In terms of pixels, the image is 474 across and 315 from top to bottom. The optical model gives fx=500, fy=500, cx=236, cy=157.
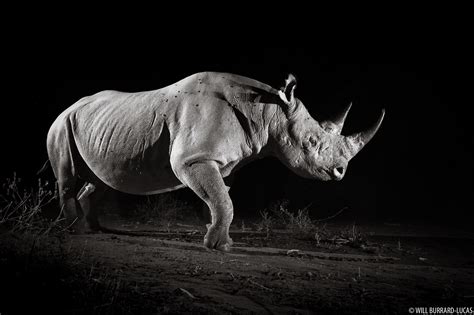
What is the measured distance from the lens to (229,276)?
3857 mm

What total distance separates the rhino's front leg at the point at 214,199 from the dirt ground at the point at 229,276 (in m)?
0.15

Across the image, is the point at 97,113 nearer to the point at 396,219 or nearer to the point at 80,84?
the point at 396,219

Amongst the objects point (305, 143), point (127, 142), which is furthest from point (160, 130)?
point (305, 143)

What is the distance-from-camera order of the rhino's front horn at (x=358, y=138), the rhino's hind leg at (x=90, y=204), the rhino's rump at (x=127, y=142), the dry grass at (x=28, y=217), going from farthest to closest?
the rhino's hind leg at (x=90, y=204), the rhino's front horn at (x=358, y=138), the rhino's rump at (x=127, y=142), the dry grass at (x=28, y=217)

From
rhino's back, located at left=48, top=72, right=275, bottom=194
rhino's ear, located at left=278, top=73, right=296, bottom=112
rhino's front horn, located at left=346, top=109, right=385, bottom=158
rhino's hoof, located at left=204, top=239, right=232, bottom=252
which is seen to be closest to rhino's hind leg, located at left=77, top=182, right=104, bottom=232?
rhino's back, located at left=48, top=72, right=275, bottom=194

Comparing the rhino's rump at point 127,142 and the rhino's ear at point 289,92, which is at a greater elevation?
the rhino's ear at point 289,92

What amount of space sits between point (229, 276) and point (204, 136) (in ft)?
6.09

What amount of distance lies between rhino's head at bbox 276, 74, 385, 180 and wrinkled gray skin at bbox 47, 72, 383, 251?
1 centimetres

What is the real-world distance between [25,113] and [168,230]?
353 inches

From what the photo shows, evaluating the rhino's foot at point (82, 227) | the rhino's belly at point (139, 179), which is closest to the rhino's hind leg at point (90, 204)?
the rhino's foot at point (82, 227)

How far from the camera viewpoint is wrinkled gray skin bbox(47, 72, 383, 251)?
5.29 metres

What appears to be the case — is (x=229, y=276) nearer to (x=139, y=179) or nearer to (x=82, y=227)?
(x=139, y=179)

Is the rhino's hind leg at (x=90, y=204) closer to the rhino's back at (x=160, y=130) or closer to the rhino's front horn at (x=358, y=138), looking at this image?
the rhino's back at (x=160, y=130)

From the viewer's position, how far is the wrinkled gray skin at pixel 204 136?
5.29m
